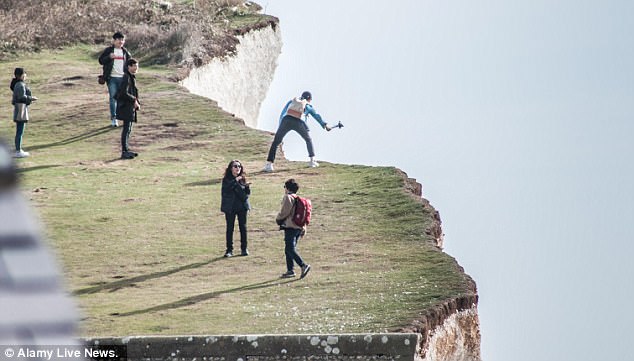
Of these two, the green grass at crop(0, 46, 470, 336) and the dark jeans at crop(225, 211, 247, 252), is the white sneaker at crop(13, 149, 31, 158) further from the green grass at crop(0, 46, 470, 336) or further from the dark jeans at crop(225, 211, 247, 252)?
the dark jeans at crop(225, 211, 247, 252)

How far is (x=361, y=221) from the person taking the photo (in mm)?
28781

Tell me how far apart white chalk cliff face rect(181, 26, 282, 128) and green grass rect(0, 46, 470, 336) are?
5.94 m

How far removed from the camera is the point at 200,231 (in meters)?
28.3

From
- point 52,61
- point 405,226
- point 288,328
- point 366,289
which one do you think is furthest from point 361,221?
point 52,61

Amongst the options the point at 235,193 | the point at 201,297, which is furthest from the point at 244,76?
the point at 201,297

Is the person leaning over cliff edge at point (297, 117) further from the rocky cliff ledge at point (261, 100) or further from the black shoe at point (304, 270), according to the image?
the black shoe at point (304, 270)

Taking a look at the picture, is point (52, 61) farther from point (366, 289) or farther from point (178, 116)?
point (366, 289)

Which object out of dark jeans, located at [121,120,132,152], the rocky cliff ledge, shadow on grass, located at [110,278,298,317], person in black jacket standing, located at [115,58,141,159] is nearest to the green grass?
shadow on grass, located at [110,278,298,317]

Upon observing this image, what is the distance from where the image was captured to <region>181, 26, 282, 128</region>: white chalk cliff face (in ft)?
161

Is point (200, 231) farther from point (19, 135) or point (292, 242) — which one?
point (19, 135)

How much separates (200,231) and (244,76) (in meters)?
25.8

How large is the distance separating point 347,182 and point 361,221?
4.14m

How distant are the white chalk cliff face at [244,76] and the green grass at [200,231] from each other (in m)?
5.94

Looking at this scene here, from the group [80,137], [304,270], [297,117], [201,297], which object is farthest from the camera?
[80,137]
